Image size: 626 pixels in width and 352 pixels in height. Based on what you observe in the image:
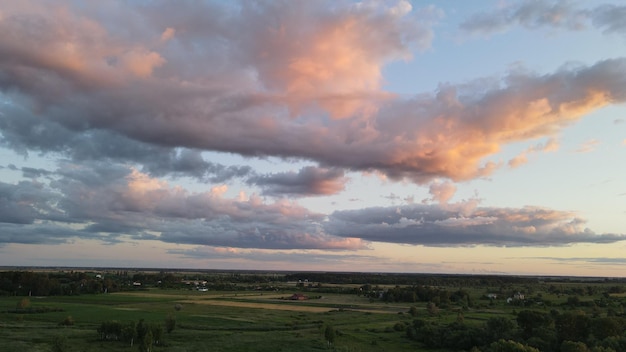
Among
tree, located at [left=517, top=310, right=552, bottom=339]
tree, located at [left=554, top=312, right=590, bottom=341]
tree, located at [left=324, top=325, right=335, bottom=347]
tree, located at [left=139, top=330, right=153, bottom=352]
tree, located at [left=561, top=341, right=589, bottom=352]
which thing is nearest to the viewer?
tree, located at [left=561, top=341, right=589, bottom=352]

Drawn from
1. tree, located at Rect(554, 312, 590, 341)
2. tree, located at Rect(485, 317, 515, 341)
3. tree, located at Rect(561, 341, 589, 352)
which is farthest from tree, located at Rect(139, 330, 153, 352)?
tree, located at Rect(554, 312, 590, 341)

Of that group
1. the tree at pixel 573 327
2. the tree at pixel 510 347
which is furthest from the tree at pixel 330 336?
the tree at pixel 573 327

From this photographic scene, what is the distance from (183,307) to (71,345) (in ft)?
181

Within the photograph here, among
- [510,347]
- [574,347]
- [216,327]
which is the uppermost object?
[510,347]

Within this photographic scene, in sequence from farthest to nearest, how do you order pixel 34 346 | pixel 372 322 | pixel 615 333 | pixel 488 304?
pixel 488 304, pixel 372 322, pixel 615 333, pixel 34 346

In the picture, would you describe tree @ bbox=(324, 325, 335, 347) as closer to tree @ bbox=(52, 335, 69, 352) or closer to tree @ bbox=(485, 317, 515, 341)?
tree @ bbox=(485, 317, 515, 341)

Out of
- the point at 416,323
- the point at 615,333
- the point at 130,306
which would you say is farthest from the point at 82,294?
the point at 615,333

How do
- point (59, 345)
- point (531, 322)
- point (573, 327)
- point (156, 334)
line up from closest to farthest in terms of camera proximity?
point (59, 345)
point (573, 327)
point (156, 334)
point (531, 322)

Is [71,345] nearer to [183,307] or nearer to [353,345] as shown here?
[353,345]

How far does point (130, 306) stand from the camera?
119 meters

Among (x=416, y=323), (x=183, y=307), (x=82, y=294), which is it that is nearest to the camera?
(x=416, y=323)

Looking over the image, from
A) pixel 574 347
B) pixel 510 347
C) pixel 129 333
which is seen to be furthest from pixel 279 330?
pixel 574 347

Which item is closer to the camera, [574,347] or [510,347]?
[510,347]

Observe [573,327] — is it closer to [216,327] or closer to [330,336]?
[330,336]
